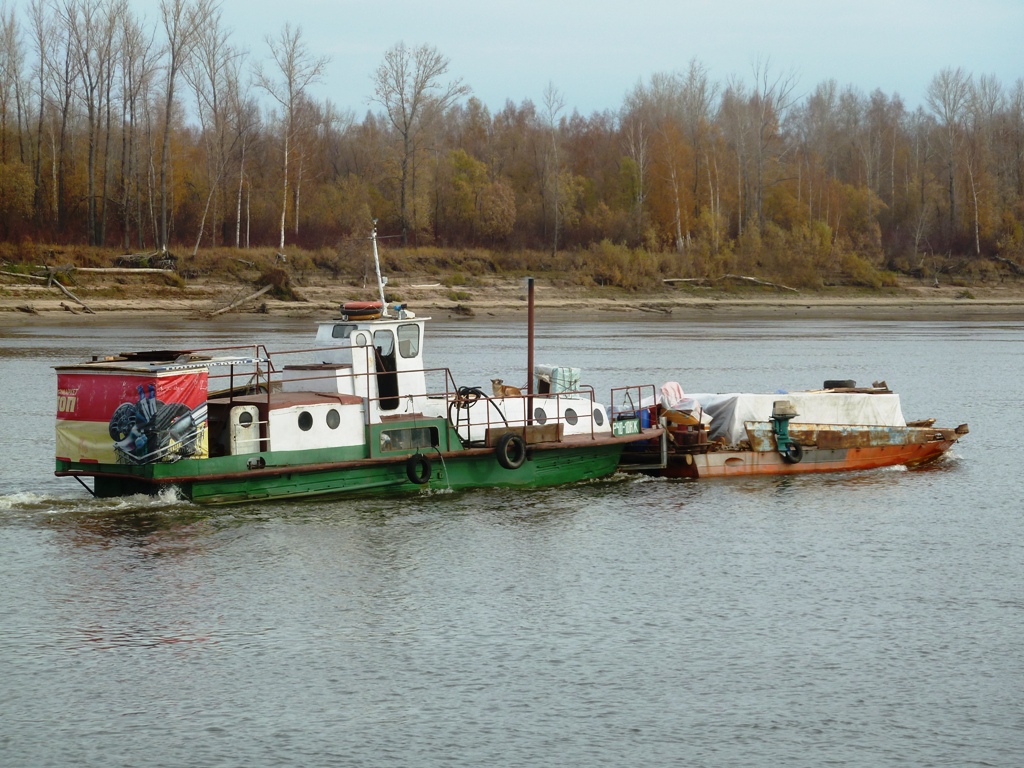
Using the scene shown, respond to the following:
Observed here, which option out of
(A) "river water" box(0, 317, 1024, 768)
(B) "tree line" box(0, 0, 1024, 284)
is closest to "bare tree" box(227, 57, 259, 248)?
(B) "tree line" box(0, 0, 1024, 284)

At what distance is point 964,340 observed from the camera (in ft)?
211

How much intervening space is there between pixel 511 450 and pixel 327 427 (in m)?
3.78

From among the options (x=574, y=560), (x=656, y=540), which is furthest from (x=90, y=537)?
(x=656, y=540)

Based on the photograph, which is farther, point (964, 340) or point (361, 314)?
point (964, 340)

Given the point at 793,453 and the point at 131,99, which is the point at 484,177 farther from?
the point at 793,453

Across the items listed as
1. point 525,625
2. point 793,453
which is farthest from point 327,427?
point 793,453

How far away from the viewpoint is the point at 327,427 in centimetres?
2159

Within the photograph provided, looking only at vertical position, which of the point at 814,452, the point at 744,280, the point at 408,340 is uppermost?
the point at 744,280

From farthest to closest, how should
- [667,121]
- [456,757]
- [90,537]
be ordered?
1. [667,121]
2. [90,537]
3. [456,757]

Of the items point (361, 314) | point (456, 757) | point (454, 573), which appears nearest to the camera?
point (456, 757)

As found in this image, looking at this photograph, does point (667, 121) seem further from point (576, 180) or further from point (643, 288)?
point (643, 288)

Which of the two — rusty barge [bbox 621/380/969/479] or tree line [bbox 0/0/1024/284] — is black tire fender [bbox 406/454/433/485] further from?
tree line [bbox 0/0/1024/284]

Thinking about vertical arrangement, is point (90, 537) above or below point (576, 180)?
below

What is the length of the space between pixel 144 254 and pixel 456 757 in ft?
209
